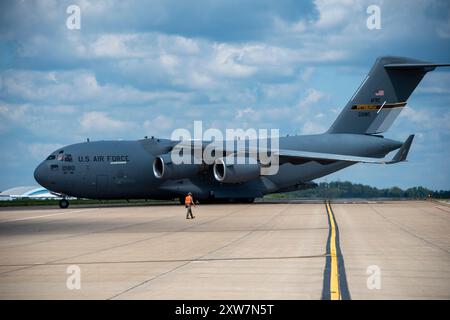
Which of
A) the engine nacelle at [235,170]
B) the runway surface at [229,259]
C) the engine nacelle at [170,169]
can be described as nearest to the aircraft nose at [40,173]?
the engine nacelle at [170,169]

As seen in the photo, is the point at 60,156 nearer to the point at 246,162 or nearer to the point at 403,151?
the point at 246,162

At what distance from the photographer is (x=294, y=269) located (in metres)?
15.9

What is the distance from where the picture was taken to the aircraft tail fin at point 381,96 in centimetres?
5103

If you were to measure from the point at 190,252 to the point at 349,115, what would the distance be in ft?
112

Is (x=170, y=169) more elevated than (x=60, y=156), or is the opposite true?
(x=60, y=156)

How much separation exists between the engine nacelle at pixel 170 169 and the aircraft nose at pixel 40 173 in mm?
6611

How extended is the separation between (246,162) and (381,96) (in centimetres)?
1080

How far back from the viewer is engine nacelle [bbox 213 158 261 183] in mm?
46844

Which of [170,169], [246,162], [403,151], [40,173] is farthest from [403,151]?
[40,173]

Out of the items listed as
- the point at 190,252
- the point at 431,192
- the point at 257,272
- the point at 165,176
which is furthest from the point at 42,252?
the point at 431,192

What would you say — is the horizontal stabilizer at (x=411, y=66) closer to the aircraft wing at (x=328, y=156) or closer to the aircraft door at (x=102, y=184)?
the aircraft wing at (x=328, y=156)

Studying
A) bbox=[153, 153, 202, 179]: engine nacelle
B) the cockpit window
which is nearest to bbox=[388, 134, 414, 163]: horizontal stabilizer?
bbox=[153, 153, 202, 179]: engine nacelle

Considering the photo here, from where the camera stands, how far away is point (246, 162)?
47.5 meters
